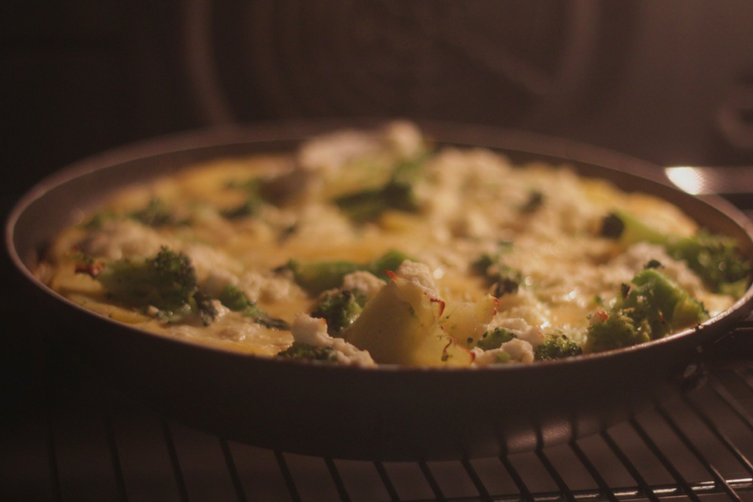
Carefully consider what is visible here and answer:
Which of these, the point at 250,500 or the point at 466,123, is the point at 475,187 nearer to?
the point at 466,123

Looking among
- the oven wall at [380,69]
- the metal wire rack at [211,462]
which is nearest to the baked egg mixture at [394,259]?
the oven wall at [380,69]

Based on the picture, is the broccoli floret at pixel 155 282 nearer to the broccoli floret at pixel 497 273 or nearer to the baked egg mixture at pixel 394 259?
the baked egg mixture at pixel 394 259

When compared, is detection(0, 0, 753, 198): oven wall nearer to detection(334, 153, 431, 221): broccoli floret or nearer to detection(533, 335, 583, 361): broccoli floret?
detection(334, 153, 431, 221): broccoli floret

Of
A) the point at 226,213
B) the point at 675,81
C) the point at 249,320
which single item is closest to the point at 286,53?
the point at 226,213

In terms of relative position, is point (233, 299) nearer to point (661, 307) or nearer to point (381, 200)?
point (381, 200)

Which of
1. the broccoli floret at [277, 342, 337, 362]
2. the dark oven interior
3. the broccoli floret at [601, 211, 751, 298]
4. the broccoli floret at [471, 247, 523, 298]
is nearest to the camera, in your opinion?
the broccoli floret at [277, 342, 337, 362]

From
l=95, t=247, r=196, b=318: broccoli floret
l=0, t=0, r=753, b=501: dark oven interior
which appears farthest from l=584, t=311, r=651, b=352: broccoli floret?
l=0, t=0, r=753, b=501: dark oven interior
